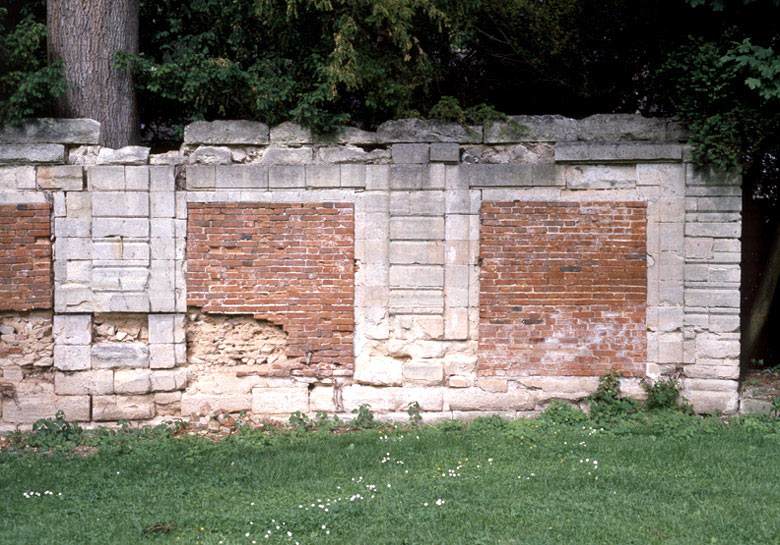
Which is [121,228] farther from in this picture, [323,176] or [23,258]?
[323,176]

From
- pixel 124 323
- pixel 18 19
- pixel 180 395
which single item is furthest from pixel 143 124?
pixel 180 395

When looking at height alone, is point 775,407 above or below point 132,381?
below

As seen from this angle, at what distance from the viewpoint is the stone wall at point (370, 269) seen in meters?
6.87

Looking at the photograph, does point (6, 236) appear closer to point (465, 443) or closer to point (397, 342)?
point (397, 342)

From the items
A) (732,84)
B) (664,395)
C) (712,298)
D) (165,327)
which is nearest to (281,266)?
(165,327)

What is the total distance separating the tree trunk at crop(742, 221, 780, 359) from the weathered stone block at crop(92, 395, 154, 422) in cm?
767

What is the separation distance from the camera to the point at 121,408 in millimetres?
6969

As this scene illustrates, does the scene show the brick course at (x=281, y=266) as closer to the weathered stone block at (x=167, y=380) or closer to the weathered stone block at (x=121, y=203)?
the weathered stone block at (x=121, y=203)

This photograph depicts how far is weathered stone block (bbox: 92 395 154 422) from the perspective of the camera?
273 inches

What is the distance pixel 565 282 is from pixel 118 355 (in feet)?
16.9

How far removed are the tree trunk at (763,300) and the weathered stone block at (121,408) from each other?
302 inches

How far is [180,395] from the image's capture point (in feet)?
23.1

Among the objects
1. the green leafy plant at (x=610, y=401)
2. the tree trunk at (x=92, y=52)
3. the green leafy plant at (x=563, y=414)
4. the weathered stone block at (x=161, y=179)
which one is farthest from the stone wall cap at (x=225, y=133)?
the green leafy plant at (x=610, y=401)

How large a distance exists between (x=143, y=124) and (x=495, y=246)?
583 cm
